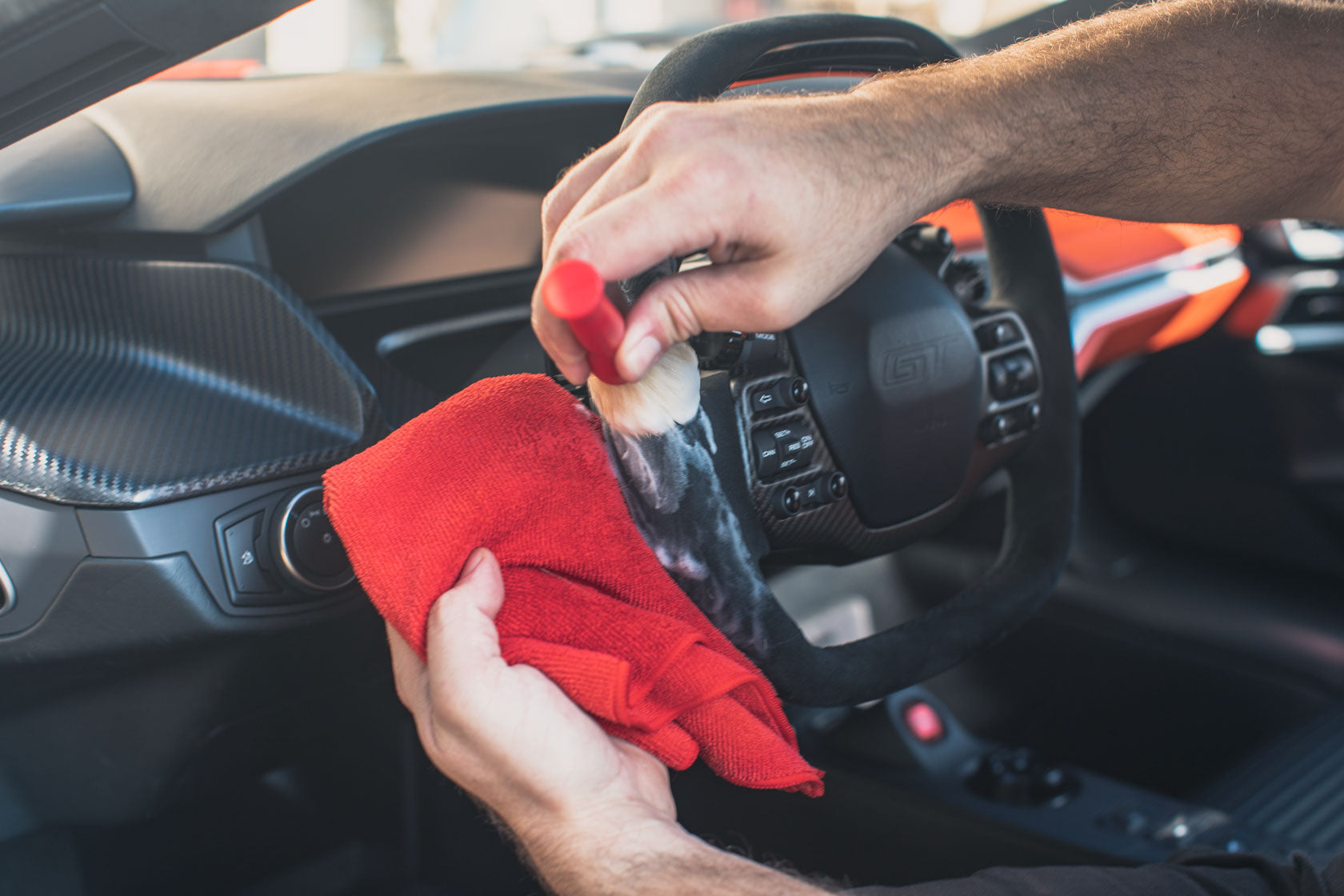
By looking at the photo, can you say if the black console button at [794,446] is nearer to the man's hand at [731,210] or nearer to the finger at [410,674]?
the man's hand at [731,210]

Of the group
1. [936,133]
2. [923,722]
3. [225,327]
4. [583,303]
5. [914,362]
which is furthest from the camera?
[923,722]

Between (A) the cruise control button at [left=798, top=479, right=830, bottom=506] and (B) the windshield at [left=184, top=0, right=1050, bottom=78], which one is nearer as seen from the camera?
(A) the cruise control button at [left=798, top=479, right=830, bottom=506]

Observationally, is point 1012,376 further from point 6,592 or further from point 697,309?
point 6,592

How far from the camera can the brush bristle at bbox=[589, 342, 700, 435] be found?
0.60 m

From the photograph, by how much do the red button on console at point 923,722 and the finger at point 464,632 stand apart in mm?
1129

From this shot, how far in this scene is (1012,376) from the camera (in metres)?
0.98

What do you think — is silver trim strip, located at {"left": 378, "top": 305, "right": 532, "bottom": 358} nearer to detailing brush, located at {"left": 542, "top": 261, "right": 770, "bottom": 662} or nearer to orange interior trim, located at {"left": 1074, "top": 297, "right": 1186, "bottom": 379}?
detailing brush, located at {"left": 542, "top": 261, "right": 770, "bottom": 662}

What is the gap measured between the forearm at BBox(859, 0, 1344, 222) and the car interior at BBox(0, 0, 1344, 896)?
0.14m

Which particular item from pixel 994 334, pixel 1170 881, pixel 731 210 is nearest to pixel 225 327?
pixel 731 210

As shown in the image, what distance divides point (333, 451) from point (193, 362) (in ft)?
0.41

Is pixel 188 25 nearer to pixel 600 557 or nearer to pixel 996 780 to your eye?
pixel 600 557

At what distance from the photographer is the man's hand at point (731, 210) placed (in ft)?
1.66

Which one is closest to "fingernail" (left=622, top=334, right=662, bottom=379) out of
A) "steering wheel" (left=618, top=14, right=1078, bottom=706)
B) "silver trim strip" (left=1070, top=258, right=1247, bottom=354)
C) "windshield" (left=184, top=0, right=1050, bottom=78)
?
"steering wheel" (left=618, top=14, right=1078, bottom=706)

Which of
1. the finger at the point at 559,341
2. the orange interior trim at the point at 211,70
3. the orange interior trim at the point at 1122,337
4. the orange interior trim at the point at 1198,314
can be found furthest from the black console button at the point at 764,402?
the orange interior trim at the point at 1198,314
